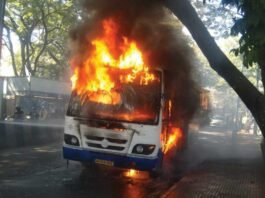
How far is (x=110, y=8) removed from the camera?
1052cm

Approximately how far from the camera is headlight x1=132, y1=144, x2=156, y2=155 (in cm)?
963

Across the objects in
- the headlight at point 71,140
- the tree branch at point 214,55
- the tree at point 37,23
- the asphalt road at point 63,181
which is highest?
the tree at point 37,23

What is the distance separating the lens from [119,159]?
9.70 meters

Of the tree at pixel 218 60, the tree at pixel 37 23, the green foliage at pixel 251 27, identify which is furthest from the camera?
the tree at pixel 37 23

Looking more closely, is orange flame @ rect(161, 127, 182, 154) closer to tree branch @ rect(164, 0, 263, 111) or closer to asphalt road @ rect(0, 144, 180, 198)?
asphalt road @ rect(0, 144, 180, 198)

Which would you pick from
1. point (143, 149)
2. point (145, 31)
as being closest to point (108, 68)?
point (145, 31)

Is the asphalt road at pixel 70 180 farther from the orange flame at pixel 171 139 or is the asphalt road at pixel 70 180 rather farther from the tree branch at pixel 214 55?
the tree branch at pixel 214 55

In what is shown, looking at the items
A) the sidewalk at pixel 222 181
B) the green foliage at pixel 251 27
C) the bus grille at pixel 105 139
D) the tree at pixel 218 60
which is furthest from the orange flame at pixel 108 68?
the green foliage at pixel 251 27

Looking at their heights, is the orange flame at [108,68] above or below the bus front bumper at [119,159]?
above

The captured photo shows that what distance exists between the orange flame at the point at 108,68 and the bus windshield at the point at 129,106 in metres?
0.10

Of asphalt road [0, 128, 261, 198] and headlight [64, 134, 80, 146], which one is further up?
headlight [64, 134, 80, 146]

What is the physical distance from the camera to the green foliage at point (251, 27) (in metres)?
5.27

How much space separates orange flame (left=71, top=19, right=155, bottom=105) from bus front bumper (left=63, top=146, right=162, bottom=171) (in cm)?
114

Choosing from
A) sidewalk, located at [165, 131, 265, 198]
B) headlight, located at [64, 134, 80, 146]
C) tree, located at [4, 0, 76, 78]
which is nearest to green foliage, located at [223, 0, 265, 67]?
sidewalk, located at [165, 131, 265, 198]
